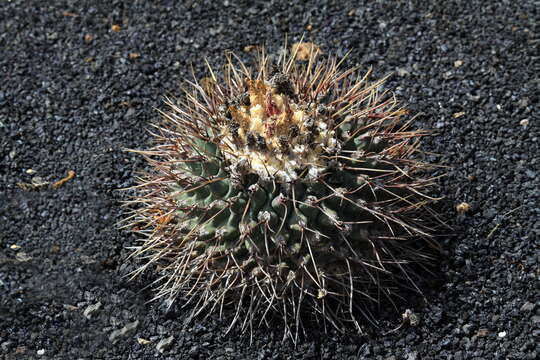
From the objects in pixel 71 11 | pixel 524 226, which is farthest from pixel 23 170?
pixel 524 226

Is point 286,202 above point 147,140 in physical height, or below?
above

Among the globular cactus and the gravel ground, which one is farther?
the gravel ground

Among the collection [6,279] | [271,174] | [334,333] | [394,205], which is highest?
[271,174]

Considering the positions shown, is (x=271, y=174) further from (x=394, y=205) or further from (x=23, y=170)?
(x=23, y=170)

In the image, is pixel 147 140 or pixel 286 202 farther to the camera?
pixel 147 140
